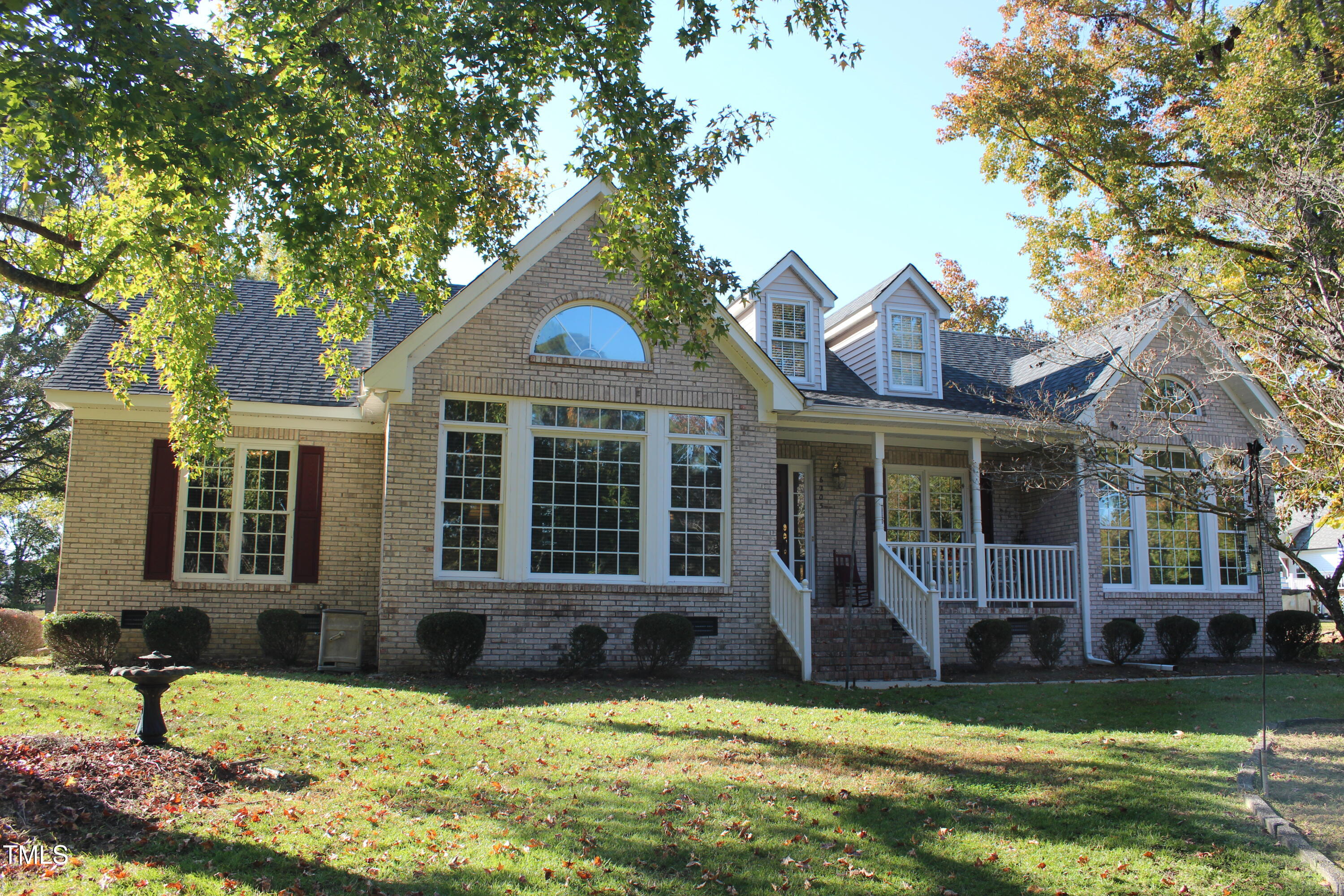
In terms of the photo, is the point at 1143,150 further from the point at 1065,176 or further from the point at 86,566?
the point at 86,566

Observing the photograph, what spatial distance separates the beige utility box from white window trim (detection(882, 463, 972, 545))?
8.78 m

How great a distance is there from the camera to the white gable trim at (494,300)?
1178cm

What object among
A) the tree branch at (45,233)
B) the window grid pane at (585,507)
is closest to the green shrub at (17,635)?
the tree branch at (45,233)

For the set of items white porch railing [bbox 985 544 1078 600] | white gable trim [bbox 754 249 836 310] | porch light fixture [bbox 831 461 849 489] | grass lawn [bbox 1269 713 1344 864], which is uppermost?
white gable trim [bbox 754 249 836 310]

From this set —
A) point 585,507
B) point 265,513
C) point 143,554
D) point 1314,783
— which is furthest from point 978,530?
point 143,554

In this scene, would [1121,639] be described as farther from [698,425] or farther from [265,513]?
[265,513]

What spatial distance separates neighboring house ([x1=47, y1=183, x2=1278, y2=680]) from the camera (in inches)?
476

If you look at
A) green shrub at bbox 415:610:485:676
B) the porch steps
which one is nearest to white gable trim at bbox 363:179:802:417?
green shrub at bbox 415:610:485:676

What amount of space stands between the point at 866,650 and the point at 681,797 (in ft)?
23.8

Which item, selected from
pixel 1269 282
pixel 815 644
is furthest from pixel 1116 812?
pixel 1269 282

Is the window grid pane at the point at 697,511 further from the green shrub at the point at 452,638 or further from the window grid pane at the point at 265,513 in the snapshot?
the window grid pane at the point at 265,513

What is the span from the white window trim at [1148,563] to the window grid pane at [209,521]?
13542 millimetres

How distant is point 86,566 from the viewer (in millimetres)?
12570

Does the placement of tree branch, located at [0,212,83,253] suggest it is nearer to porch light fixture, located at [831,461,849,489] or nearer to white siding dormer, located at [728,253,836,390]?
Result: white siding dormer, located at [728,253,836,390]
